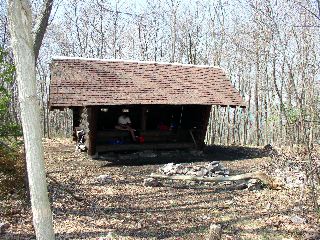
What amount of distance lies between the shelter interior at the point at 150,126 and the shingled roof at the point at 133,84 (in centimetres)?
63

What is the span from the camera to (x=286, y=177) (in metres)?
9.24

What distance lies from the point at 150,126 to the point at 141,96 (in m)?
3.05

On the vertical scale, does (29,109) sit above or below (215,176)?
above

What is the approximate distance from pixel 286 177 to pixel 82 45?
2909cm

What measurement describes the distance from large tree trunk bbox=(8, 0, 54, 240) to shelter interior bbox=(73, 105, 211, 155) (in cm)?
910

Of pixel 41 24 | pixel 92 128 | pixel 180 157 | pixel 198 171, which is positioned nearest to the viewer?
pixel 41 24

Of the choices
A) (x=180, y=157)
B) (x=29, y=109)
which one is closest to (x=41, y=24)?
(x=29, y=109)

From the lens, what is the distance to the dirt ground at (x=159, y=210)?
597cm

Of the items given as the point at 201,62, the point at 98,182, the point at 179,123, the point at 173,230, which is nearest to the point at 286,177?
the point at 173,230

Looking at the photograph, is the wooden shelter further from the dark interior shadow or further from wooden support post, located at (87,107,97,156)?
the dark interior shadow

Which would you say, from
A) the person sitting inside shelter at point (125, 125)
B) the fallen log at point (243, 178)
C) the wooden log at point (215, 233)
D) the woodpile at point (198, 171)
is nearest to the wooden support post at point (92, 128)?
the person sitting inside shelter at point (125, 125)

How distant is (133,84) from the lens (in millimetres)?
14078

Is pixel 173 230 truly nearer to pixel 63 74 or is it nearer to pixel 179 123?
pixel 63 74

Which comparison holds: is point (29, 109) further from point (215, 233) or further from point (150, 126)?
point (150, 126)
